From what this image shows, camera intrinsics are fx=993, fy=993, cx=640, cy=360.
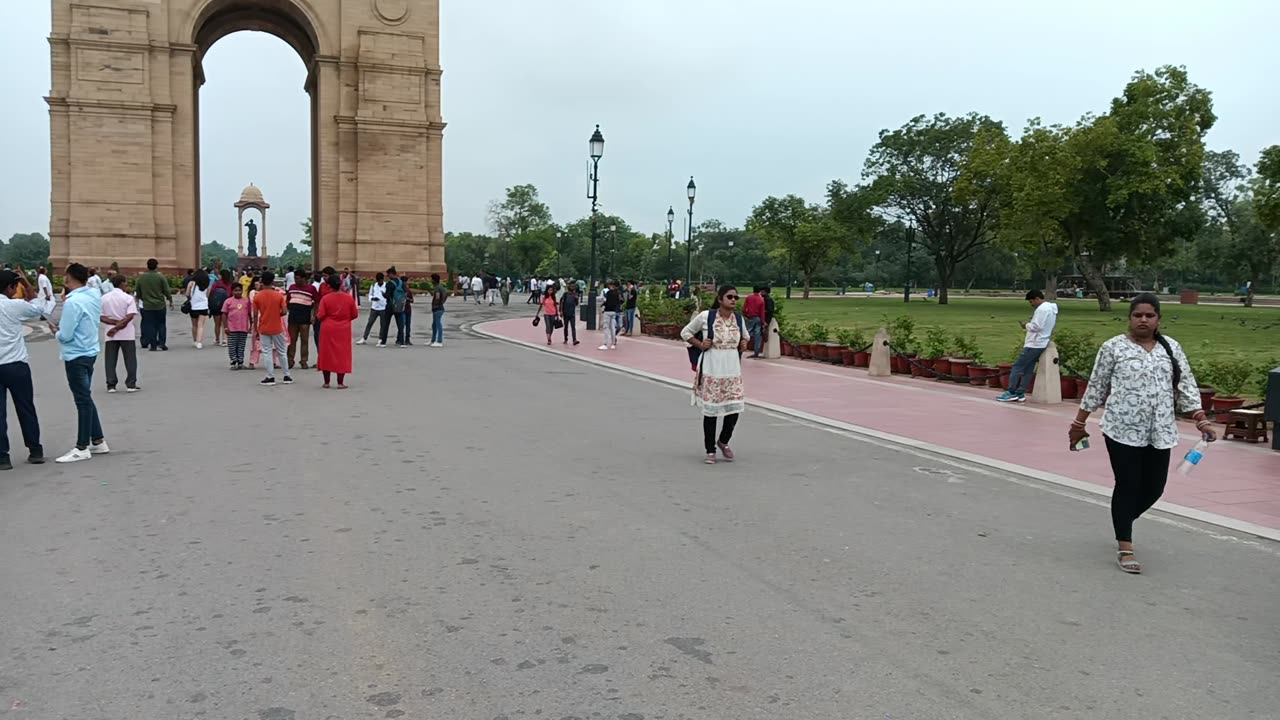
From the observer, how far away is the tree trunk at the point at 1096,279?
49231mm

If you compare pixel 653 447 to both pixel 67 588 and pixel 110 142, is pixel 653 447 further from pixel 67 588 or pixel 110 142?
pixel 110 142

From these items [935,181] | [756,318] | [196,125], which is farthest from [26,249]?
[756,318]

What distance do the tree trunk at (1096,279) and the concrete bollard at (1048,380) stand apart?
38354 millimetres

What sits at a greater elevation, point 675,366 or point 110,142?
point 110,142

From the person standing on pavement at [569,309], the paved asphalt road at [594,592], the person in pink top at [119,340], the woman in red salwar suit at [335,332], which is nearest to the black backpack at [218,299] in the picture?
the person in pink top at [119,340]

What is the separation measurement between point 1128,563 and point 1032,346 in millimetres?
8906

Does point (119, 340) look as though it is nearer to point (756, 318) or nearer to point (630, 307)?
point (756, 318)

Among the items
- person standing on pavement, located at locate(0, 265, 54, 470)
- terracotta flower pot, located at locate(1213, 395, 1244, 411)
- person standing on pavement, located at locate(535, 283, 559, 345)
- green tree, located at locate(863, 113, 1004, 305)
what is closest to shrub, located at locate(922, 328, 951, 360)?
terracotta flower pot, located at locate(1213, 395, 1244, 411)

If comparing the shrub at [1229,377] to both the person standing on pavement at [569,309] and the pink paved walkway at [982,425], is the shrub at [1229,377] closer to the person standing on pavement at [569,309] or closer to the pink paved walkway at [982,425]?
the pink paved walkway at [982,425]

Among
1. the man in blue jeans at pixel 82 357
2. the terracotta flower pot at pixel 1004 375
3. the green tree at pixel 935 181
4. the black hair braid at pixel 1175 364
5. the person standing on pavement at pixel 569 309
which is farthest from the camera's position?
the green tree at pixel 935 181

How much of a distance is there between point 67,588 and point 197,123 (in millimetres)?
51776

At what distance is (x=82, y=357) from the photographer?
9.11 meters

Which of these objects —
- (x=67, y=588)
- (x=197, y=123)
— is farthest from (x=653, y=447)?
(x=197, y=123)

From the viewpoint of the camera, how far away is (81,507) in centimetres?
697
